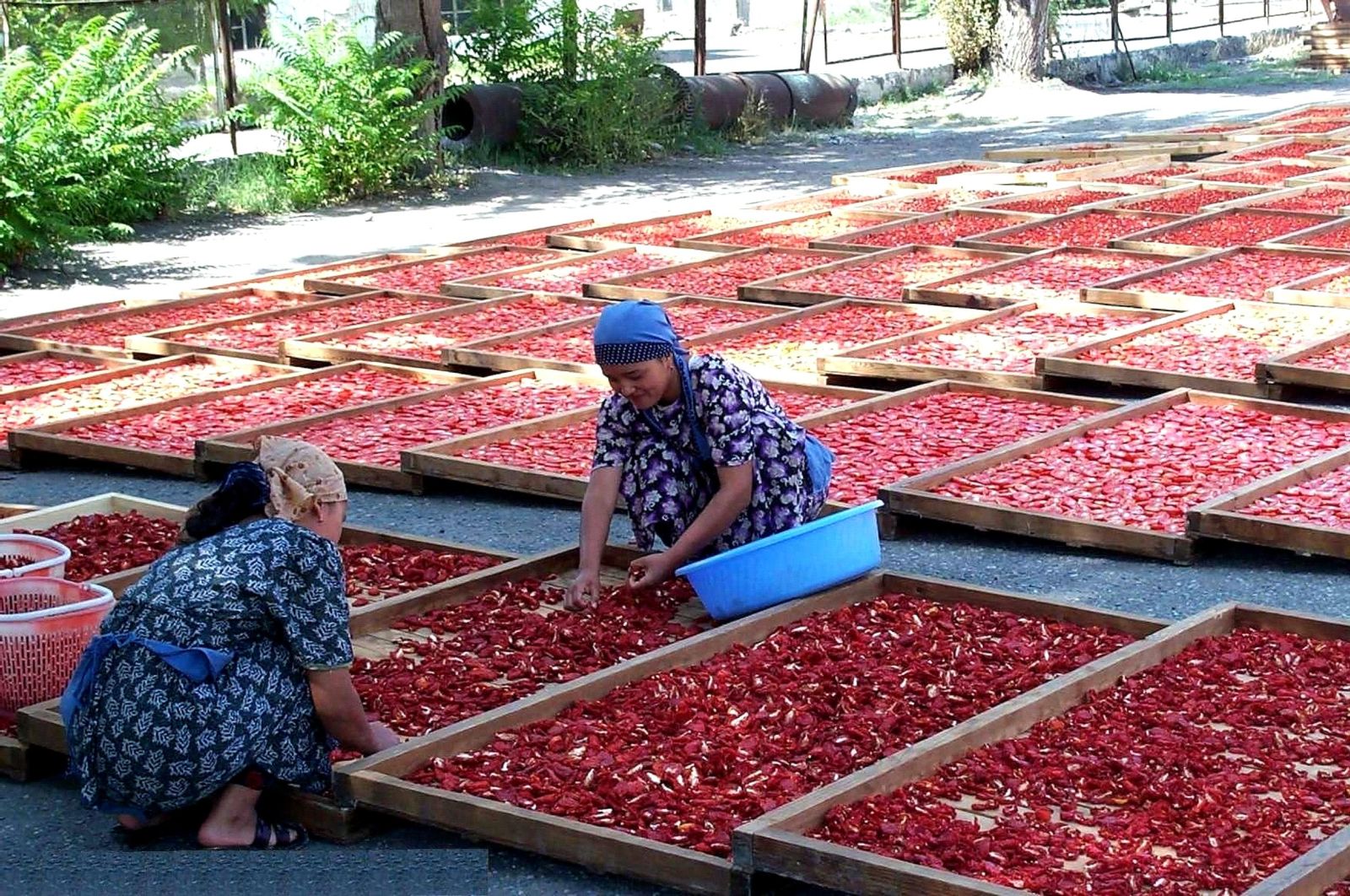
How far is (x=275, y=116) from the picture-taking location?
14.3 meters

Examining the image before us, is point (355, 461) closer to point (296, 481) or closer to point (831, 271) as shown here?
point (296, 481)

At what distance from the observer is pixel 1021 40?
917 inches

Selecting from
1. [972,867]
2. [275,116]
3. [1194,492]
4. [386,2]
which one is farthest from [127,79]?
[972,867]

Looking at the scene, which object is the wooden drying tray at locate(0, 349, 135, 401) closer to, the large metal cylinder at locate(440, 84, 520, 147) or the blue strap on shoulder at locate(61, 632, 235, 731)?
the blue strap on shoulder at locate(61, 632, 235, 731)

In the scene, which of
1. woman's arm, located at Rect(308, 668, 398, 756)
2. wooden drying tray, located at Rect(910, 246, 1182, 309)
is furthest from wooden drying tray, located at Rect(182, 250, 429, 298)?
woman's arm, located at Rect(308, 668, 398, 756)

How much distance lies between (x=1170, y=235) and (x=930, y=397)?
4059 millimetres

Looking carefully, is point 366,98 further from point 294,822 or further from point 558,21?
point 294,822

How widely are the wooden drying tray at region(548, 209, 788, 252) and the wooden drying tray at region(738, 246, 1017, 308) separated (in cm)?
161

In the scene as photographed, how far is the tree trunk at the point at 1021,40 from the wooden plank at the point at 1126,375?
1604cm

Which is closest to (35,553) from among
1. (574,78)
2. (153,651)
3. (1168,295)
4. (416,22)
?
(153,651)

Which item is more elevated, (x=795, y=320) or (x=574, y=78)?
(x=574, y=78)

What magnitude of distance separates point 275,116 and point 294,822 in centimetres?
1121

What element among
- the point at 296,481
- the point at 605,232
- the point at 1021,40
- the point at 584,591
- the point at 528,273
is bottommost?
the point at 584,591

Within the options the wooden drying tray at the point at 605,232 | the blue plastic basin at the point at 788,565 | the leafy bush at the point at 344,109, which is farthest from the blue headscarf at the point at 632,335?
the leafy bush at the point at 344,109
